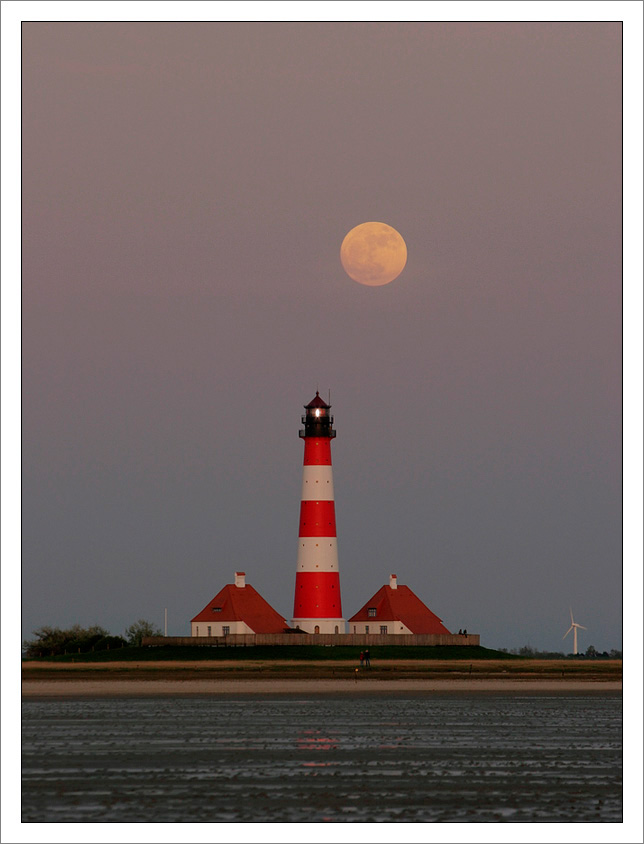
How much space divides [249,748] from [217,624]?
56.0 metres

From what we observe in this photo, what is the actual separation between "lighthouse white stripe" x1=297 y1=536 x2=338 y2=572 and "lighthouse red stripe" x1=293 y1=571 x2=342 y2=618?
0.37m

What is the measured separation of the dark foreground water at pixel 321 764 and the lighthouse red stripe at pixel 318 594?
36383 millimetres

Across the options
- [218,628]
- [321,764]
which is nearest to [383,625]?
A: [218,628]

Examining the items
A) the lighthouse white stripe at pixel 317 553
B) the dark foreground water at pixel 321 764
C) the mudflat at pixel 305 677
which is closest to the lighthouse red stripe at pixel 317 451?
the lighthouse white stripe at pixel 317 553

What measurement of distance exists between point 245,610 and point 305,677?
22.8m

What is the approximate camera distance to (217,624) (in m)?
90.3

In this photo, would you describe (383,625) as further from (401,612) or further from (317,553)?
(317,553)

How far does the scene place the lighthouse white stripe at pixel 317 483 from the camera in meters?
86.3

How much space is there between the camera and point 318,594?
86062 millimetres

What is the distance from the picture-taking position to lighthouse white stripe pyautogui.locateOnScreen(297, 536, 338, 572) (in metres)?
85.4

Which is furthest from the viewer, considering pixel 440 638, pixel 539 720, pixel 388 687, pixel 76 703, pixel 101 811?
pixel 440 638

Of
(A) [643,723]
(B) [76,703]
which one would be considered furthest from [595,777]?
(B) [76,703]

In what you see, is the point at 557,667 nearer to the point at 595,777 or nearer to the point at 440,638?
the point at 440,638

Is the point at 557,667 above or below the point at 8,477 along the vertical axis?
below
